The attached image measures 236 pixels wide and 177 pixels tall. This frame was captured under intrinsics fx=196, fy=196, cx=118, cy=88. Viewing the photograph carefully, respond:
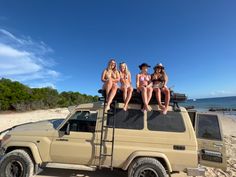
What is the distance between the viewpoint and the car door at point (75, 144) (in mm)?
4527

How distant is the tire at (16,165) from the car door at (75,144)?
551 millimetres

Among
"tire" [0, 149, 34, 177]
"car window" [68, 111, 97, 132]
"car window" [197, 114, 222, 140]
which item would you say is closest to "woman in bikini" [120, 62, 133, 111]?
"car window" [68, 111, 97, 132]

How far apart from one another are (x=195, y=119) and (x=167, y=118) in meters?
1.01

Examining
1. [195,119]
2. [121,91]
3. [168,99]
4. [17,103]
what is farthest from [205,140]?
[17,103]

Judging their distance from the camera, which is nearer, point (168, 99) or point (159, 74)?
point (168, 99)

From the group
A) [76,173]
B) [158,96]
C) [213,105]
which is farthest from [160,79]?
[213,105]

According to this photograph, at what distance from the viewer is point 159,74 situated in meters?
5.34

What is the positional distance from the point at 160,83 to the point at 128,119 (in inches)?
51.0

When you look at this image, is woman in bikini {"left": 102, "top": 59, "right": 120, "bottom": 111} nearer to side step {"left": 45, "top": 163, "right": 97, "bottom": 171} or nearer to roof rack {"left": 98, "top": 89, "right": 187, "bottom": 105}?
roof rack {"left": 98, "top": 89, "right": 187, "bottom": 105}

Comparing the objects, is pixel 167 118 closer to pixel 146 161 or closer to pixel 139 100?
pixel 139 100

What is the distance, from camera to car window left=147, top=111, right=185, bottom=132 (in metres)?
4.50

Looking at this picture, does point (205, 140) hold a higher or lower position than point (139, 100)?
lower

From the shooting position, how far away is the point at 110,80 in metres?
4.88

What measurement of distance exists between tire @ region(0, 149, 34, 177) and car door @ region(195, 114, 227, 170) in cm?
403
